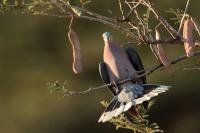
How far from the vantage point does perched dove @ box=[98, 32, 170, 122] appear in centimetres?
444

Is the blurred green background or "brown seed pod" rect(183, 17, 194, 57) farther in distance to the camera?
the blurred green background

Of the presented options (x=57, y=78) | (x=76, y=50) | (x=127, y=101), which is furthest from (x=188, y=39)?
(x=57, y=78)

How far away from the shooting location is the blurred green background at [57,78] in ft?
39.1

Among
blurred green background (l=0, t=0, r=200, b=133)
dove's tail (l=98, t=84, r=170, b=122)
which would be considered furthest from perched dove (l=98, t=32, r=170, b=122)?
blurred green background (l=0, t=0, r=200, b=133)

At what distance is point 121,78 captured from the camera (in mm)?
4609

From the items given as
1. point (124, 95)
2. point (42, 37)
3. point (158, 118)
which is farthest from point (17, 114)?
point (124, 95)

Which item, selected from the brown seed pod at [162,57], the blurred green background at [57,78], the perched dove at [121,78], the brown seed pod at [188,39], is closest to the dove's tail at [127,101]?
the perched dove at [121,78]

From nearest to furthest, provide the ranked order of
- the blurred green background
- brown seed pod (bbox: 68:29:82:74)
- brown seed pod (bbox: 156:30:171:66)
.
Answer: brown seed pod (bbox: 156:30:171:66), brown seed pod (bbox: 68:29:82:74), the blurred green background

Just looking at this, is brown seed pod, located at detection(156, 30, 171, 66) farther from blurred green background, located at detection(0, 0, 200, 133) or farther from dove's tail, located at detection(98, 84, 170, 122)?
blurred green background, located at detection(0, 0, 200, 133)

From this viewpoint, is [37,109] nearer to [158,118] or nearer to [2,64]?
[2,64]

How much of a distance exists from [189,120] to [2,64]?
2725 mm

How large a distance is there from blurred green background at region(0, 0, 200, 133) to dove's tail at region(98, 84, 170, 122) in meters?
6.97

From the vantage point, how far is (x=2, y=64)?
41.2 feet

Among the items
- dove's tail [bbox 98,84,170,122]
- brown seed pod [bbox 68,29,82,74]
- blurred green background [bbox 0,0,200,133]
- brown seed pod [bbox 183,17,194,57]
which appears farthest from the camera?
blurred green background [bbox 0,0,200,133]
